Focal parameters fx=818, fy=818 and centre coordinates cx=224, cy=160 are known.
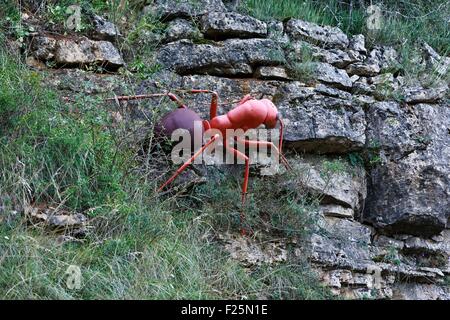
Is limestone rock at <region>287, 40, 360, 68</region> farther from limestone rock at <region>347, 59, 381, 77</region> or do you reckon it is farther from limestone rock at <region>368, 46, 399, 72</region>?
limestone rock at <region>368, 46, 399, 72</region>

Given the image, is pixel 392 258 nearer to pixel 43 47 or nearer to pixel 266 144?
pixel 266 144

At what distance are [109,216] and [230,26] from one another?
7.73 ft

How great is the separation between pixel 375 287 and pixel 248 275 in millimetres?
1011

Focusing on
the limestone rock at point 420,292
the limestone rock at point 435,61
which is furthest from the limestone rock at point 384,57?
the limestone rock at point 420,292

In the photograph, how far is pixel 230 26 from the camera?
22.1 ft

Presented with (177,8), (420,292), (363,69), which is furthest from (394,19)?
(420,292)

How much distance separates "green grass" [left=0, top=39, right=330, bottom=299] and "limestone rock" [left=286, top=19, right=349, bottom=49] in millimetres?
1536

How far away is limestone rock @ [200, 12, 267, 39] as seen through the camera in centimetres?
671

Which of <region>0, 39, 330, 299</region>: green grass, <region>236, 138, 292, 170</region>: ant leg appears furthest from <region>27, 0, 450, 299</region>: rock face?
<region>0, 39, 330, 299</region>: green grass

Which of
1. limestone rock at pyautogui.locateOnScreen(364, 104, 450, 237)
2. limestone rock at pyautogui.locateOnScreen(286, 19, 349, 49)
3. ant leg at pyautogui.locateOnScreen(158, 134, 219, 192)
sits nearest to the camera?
ant leg at pyautogui.locateOnScreen(158, 134, 219, 192)

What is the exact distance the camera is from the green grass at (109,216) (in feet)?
15.1

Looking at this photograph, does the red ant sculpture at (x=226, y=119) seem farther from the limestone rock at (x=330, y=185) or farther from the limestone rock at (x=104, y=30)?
the limestone rock at (x=104, y=30)

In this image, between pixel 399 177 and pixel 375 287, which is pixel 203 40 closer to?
pixel 399 177

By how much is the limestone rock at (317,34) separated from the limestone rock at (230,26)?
302 mm
